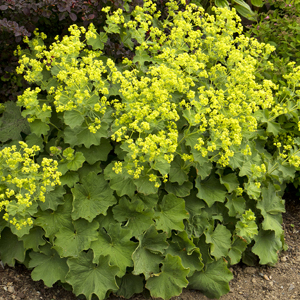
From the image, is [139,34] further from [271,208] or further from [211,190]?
[271,208]

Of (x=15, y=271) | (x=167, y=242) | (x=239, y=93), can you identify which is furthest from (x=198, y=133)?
(x=15, y=271)

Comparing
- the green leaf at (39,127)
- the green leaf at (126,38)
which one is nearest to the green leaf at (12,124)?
the green leaf at (39,127)

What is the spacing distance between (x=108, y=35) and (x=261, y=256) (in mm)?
2983

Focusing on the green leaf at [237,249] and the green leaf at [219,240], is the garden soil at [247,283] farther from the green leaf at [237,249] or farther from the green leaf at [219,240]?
the green leaf at [219,240]

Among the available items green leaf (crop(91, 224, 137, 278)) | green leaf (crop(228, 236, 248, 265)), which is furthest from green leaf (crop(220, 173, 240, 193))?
green leaf (crop(91, 224, 137, 278))

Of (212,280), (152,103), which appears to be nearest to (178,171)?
(152,103)

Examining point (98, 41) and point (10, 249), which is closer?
point (10, 249)

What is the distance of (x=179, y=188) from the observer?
3.48 m

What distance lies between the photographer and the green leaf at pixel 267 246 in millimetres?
3719

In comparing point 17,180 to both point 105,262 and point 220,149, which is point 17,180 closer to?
point 105,262

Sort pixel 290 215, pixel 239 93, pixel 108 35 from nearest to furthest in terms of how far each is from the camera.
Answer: pixel 239 93 < pixel 108 35 < pixel 290 215

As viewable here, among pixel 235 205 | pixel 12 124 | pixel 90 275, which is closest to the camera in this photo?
pixel 90 275

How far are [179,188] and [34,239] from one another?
1.44m

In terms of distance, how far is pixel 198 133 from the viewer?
330 centimetres
